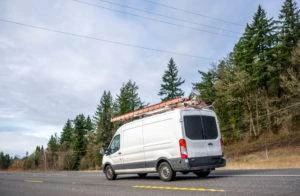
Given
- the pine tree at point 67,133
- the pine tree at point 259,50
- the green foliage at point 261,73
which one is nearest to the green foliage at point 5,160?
the pine tree at point 67,133

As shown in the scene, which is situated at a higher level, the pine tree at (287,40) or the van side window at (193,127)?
the pine tree at (287,40)

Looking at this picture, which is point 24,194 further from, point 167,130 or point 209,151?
point 209,151

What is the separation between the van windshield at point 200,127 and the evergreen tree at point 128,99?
7093 centimetres

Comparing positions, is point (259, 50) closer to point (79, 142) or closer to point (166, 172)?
point (79, 142)

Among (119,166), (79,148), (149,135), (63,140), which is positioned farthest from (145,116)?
(63,140)

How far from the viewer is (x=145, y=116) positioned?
17.5 m

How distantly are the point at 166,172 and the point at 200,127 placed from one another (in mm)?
2008

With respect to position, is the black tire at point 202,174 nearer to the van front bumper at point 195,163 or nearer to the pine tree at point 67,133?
the van front bumper at point 195,163

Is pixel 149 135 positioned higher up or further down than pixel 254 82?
further down

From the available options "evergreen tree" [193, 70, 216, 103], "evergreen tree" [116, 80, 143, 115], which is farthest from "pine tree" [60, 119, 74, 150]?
"evergreen tree" [193, 70, 216, 103]

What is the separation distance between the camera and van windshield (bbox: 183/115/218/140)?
50.8 feet

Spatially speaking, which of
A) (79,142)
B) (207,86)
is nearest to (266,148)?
(207,86)

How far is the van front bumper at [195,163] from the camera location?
14.9 m

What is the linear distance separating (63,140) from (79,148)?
24681mm
